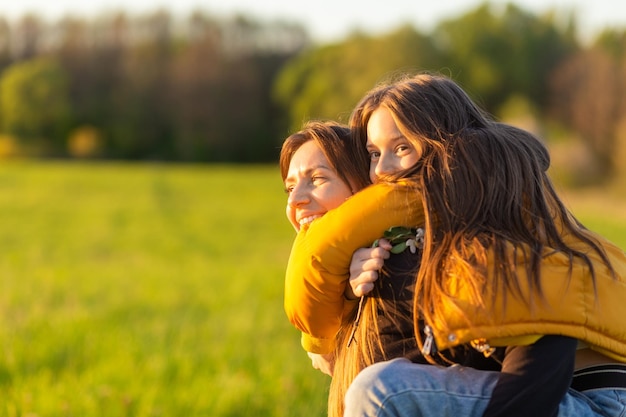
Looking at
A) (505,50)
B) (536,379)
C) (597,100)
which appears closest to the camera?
(536,379)

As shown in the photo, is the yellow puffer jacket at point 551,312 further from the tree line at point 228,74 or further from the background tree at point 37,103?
the background tree at point 37,103

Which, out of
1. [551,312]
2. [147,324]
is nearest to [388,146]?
[551,312]

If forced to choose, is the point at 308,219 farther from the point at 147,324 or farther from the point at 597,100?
the point at 597,100

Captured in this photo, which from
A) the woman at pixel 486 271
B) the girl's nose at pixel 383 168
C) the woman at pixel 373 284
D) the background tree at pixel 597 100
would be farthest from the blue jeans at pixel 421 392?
the background tree at pixel 597 100

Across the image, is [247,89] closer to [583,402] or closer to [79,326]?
[79,326]

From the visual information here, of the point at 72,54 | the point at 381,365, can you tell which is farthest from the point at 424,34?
the point at 381,365

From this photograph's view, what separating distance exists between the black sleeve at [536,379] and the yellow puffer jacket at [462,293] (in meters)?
0.03

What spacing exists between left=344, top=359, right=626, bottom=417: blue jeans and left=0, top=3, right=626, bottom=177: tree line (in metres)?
39.0

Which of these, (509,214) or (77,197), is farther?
(77,197)

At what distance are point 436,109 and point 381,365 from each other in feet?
→ 2.47

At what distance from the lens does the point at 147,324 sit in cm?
616

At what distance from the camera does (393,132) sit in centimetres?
237

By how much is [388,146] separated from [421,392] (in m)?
0.73

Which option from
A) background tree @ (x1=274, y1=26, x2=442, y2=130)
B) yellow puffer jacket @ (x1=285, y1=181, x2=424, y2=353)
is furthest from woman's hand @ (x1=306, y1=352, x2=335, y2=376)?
background tree @ (x1=274, y1=26, x2=442, y2=130)
